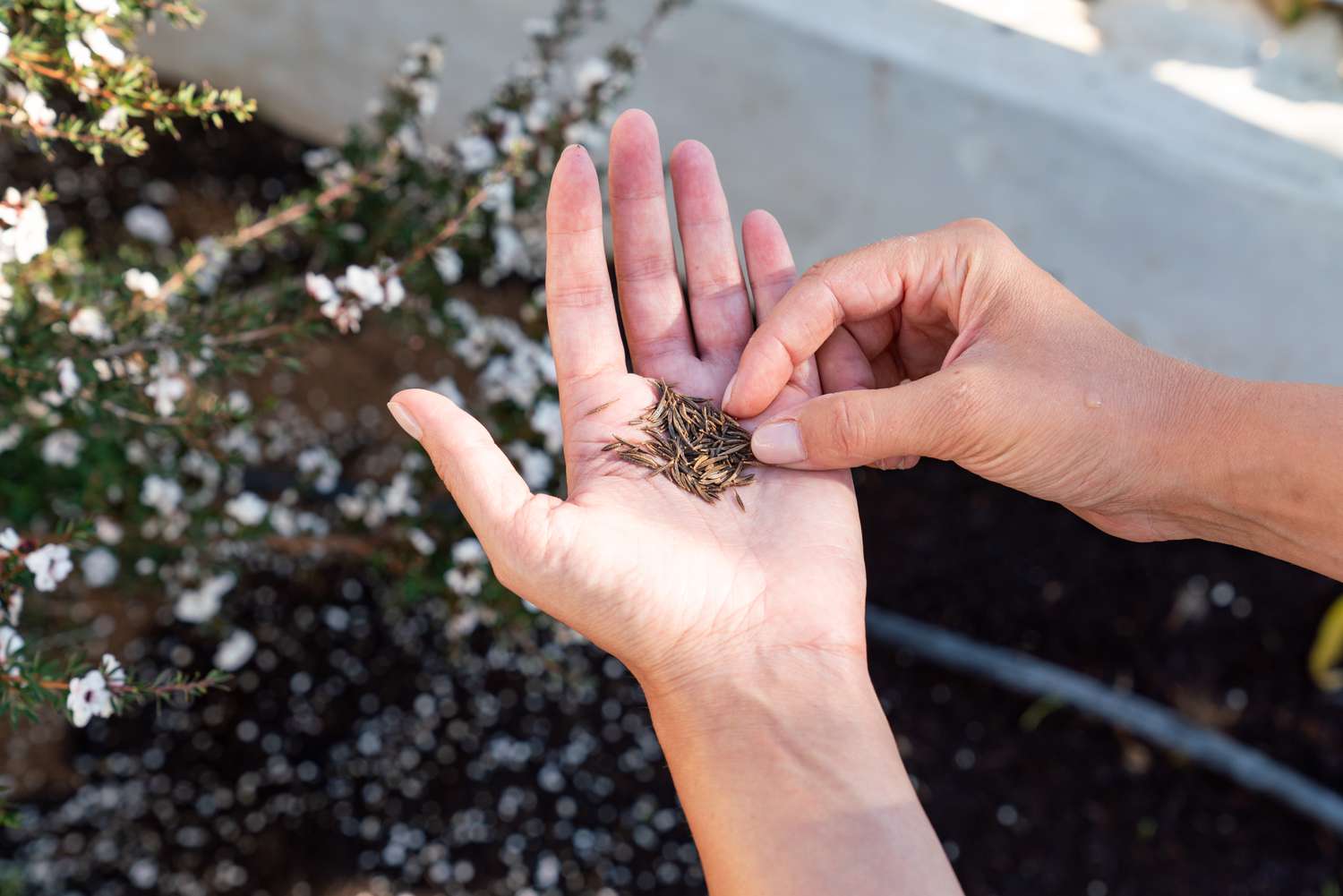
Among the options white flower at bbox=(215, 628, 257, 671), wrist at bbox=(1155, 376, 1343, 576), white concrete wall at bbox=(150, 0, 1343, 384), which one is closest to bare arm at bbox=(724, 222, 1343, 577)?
wrist at bbox=(1155, 376, 1343, 576)

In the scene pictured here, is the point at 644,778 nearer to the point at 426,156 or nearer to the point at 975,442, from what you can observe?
the point at 975,442

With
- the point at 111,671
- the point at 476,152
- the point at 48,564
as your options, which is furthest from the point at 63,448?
the point at 476,152

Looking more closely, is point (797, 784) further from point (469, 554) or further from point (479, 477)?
point (469, 554)

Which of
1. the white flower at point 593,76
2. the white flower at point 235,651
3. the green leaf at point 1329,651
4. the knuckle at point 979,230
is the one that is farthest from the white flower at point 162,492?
the green leaf at point 1329,651

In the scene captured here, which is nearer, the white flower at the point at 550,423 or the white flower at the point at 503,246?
the white flower at the point at 550,423

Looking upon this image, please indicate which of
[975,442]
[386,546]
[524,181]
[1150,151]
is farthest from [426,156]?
[1150,151]

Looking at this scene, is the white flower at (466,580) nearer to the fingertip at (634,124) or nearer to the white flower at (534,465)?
the white flower at (534,465)
